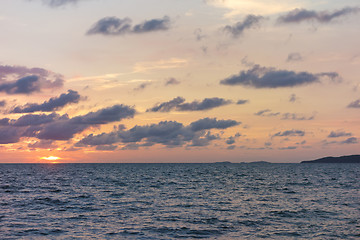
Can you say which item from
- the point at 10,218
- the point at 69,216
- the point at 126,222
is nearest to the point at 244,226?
the point at 126,222

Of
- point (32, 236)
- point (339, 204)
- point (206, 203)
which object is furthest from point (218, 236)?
point (339, 204)

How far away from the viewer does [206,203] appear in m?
53.2

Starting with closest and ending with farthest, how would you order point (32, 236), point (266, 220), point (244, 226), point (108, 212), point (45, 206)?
point (32, 236), point (244, 226), point (266, 220), point (108, 212), point (45, 206)

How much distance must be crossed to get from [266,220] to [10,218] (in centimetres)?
2888

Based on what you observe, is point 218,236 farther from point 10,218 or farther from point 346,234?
point 10,218

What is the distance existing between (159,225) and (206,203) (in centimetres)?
1706

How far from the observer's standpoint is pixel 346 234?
33.8m

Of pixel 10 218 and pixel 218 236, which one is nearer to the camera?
pixel 218 236

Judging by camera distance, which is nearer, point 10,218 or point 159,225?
point 159,225

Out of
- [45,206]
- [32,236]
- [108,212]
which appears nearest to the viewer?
[32,236]

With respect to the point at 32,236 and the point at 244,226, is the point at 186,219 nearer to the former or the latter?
the point at 244,226

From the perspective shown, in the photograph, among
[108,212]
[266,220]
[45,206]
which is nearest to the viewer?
[266,220]

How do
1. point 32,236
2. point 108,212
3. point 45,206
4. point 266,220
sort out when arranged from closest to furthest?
point 32,236 < point 266,220 < point 108,212 < point 45,206

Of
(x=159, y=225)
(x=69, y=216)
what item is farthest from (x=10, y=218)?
(x=159, y=225)
